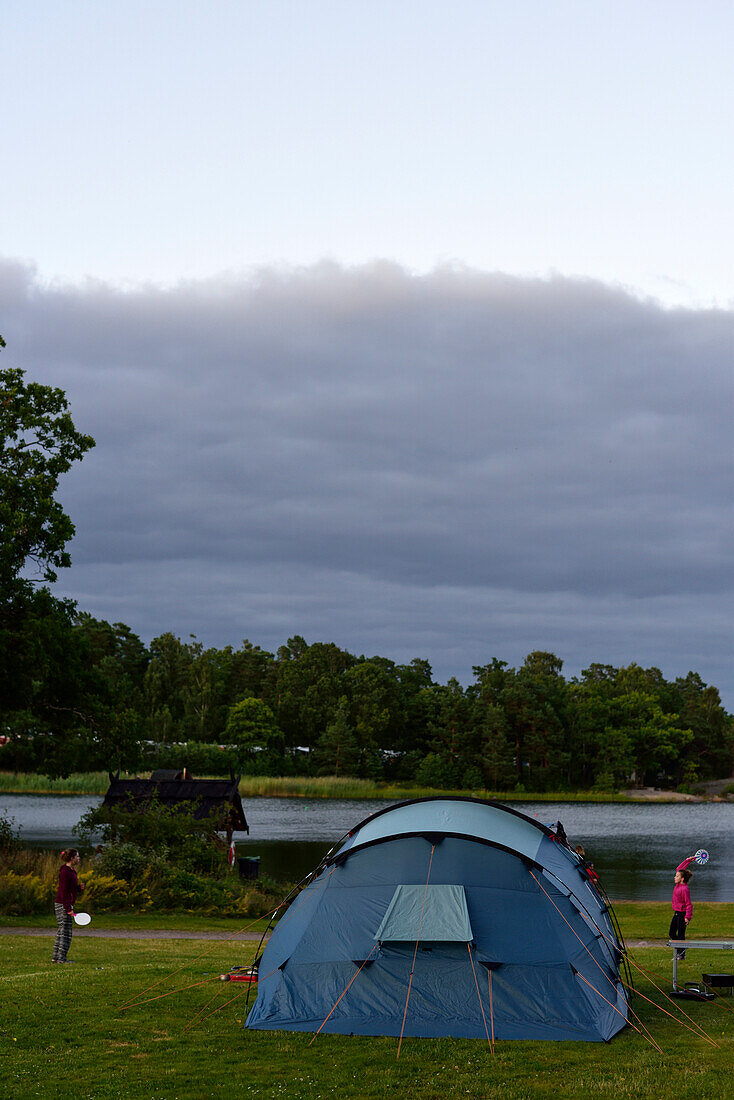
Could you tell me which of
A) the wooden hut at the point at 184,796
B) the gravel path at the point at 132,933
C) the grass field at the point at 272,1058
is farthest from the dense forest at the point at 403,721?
the grass field at the point at 272,1058

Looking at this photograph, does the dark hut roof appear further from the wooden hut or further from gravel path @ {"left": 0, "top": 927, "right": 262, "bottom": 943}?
gravel path @ {"left": 0, "top": 927, "right": 262, "bottom": 943}

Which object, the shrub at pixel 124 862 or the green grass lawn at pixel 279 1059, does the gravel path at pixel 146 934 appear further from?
the green grass lawn at pixel 279 1059

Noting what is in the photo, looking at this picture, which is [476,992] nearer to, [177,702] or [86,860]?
[86,860]

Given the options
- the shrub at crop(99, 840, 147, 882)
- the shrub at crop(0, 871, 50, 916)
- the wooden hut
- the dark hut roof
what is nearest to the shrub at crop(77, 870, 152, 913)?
the shrub at crop(99, 840, 147, 882)

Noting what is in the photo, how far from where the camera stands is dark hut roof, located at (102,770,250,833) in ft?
97.9

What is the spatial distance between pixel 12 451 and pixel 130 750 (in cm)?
1000

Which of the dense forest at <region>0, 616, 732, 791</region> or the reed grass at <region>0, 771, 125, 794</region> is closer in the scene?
the reed grass at <region>0, 771, 125, 794</region>

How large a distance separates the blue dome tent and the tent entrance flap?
0.01 meters

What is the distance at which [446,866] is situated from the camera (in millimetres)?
11688

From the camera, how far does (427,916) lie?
1127 centimetres

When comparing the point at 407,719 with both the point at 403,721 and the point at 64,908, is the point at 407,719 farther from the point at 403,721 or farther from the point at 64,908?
the point at 64,908

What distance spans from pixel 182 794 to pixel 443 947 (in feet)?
68.1

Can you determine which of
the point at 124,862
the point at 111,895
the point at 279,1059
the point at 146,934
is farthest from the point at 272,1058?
the point at 124,862

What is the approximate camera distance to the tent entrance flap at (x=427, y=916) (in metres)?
11.1
